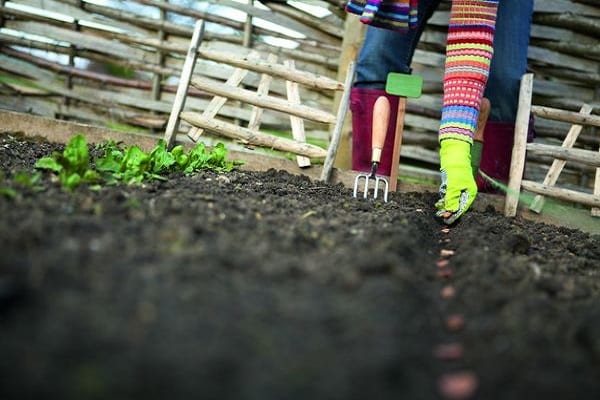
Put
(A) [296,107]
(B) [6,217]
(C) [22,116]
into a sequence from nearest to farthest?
(B) [6,217]
(A) [296,107]
(C) [22,116]

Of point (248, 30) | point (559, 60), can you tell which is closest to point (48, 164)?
point (248, 30)

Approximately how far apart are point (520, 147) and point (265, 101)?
136 centimetres

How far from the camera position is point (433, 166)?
13.1 feet

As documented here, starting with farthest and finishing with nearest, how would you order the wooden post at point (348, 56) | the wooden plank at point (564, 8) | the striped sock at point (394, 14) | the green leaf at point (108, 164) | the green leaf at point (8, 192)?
the wooden plank at point (564, 8), the wooden post at point (348, 56), the striped sock at point (394, 14), the green leaf at point (108, 164), the green leaf at point (8, 192)

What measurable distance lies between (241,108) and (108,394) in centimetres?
368

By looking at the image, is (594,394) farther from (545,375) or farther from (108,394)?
(108,394)

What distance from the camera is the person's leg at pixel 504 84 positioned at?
2.58 m

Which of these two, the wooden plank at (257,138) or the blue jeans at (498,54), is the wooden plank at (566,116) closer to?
the blue jeans at (498,54)

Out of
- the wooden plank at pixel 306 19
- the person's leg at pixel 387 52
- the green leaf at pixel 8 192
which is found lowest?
the green leaf at pixel 8 192

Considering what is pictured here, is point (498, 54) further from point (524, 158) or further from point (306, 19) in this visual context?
point (306, 19)

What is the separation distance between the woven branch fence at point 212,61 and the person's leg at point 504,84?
3.43ft

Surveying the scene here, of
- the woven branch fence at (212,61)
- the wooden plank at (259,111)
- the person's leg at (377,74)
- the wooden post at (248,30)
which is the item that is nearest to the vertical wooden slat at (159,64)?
the woven branch fence at (212,61)

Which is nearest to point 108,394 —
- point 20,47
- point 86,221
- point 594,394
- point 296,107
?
point 86,221

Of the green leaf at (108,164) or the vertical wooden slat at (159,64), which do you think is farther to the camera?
the vertical wooden slat at (159,64)
